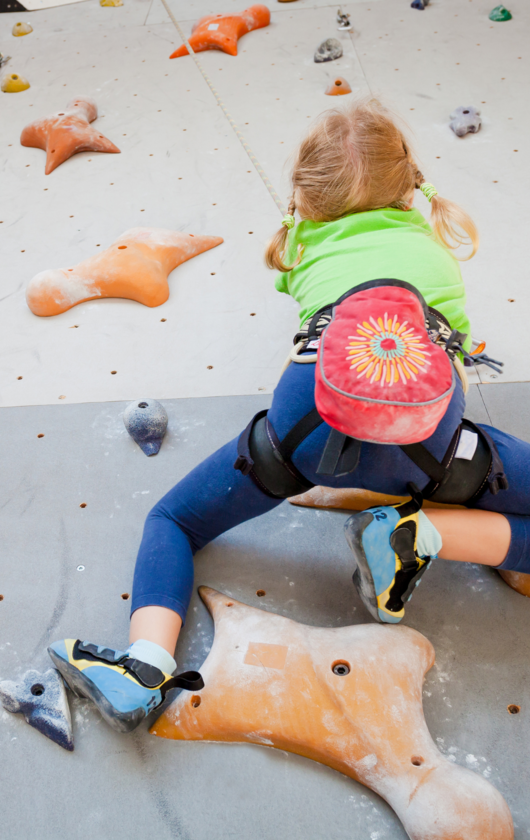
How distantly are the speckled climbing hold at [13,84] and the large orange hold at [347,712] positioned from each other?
321 cm

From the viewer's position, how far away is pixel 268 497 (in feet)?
3.16

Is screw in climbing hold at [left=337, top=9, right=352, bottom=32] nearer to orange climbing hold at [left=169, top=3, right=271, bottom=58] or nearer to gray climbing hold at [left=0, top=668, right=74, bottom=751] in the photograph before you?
orange climbing hold at [left=169, top=3, right=271, bottom=58]

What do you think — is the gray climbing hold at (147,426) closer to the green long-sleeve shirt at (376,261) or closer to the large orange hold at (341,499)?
the large orange hold at (341,499)

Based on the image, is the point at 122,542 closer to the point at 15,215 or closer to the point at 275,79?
the point at 15,215

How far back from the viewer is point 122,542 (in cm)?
116

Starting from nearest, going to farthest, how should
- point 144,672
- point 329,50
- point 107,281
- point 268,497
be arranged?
1. point 144,672
2. point 268,497
3. point 107,281
4. point 329,50

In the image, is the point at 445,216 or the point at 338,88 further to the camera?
the point at 338,88

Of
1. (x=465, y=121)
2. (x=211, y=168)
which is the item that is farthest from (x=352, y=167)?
(x=465, y=121)

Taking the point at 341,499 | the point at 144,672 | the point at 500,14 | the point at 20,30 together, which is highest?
the point at 20,30

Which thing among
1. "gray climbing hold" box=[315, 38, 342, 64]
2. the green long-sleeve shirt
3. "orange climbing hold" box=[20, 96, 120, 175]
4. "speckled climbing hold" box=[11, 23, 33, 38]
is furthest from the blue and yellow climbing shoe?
"speckled climbing hold" box=[11, 23, 33, 38]

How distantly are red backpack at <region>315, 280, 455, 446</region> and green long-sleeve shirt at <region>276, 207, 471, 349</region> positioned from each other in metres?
0.13

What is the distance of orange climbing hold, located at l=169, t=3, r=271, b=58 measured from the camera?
3229mm

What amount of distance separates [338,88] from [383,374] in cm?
243

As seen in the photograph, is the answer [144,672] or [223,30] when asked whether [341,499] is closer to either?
[144,672]
